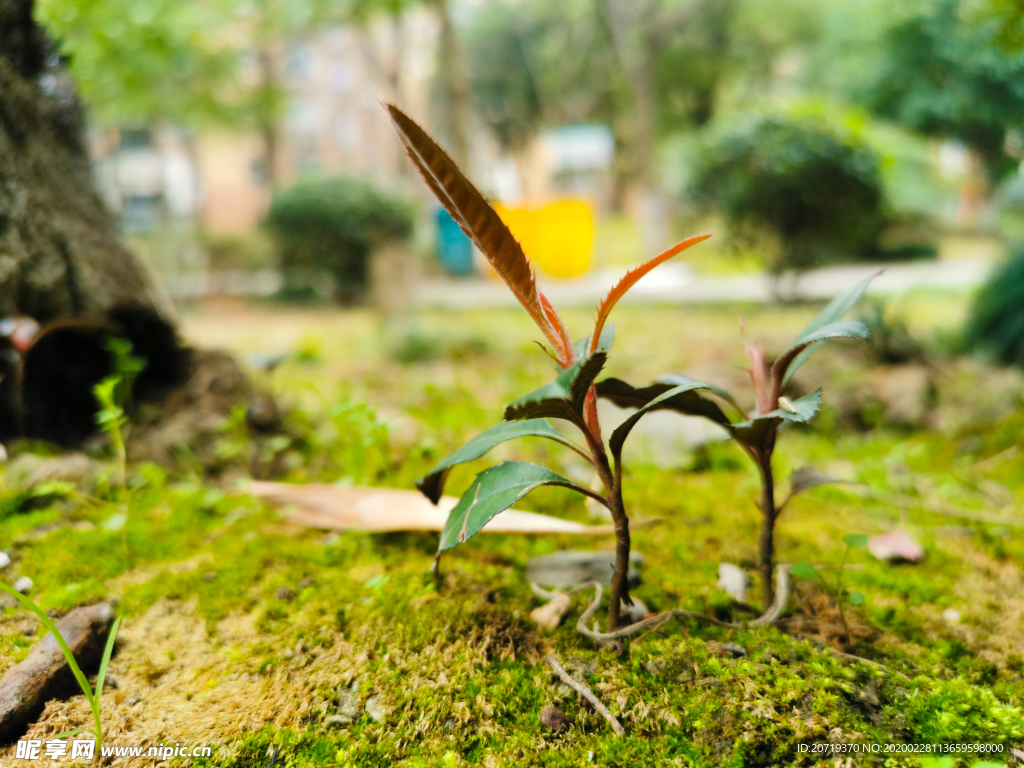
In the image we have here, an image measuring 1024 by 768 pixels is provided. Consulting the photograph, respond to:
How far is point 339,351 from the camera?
4176mm

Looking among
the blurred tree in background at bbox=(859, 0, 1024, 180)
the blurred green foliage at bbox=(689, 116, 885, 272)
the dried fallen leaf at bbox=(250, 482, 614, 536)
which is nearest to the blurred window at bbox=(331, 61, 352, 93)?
the blurred tree in background at bbox=(859, 0, 1024, 180)

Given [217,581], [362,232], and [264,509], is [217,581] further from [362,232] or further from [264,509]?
[362,232]

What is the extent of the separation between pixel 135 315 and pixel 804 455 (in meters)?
2.46

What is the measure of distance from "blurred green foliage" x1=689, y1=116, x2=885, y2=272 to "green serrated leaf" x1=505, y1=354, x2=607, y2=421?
212 inches

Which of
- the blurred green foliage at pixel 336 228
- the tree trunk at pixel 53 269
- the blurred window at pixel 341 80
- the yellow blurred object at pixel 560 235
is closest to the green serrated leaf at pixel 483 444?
the tree trunk at pixel 53 269

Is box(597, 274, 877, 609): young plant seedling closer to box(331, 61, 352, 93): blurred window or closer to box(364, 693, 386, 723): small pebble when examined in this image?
box(364, 693, 386, 723): small pebble

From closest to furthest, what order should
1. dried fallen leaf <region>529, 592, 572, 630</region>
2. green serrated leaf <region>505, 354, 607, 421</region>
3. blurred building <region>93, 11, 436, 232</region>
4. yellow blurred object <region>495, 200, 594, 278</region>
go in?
1. green serrated leaf <region>505, 354, 607, 421</region>
2. dried fallen leaf <region>529, 592, 572, 630</region>
3. yellow blurred object <region>495, 200, 594, 278</region>
4. blurred building <region>93, 11, 436, 232</region>

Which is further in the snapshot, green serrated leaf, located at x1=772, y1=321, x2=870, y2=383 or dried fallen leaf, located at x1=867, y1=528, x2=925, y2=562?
dried fallen leaf, located at x1=867, y1=528, x2=925, y2=562

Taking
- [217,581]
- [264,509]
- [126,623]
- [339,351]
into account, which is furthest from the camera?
[339,351]

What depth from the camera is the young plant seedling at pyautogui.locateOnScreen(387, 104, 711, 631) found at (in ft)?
2.63

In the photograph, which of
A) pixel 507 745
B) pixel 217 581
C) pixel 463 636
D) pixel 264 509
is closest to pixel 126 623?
pixel 217 581

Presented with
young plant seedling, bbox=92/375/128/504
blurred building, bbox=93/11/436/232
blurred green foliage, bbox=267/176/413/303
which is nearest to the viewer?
young plant seedling, bbox=92/375/128/504

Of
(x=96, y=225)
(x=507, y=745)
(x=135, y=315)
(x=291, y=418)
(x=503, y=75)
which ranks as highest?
(x=503, y=75)

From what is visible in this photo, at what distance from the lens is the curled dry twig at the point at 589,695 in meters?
0.91
